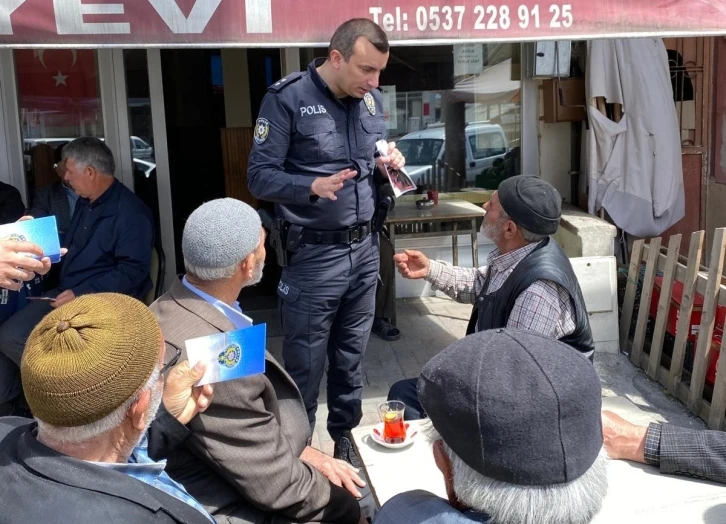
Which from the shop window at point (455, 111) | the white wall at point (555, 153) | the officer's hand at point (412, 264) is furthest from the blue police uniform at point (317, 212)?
the white wall at point (555, 153)

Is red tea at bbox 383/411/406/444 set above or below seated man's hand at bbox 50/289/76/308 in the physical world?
below

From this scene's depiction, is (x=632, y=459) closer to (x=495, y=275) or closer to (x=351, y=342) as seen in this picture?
(x=495, y=275)

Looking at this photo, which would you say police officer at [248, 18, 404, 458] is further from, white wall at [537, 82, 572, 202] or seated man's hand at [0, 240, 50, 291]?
white wall at [537, 82, 572, 202]

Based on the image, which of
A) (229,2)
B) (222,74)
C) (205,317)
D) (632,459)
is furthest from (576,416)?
(222,74)

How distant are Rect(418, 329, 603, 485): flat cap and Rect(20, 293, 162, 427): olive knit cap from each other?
592 mm

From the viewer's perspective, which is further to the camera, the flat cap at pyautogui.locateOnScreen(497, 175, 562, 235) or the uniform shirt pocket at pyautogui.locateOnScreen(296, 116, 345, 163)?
the uniform shirt pocket at pyautogui.locateOnScreen(296, 116, 345, 163)

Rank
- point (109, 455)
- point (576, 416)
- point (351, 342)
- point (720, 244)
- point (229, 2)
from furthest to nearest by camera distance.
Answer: point (720, 244), point (351, 342), point (229, 2), point (109, 455), point (576, 416)

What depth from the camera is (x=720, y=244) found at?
12.0 ft

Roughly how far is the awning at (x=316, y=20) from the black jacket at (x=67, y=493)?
81.2 inches

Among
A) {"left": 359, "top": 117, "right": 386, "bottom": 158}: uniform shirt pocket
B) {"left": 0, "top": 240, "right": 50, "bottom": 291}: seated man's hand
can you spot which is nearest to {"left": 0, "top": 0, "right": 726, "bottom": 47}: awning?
{"left": 359, "top": 117, "right": 386, "bottom": 158}: uniform shirt pocket

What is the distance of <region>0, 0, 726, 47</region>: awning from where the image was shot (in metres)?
2.96

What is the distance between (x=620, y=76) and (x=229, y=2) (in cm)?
292

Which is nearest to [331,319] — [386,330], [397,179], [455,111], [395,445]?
[397,179]

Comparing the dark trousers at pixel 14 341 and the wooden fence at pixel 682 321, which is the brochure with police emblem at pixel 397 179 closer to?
the wooden fence at pixel 682 321
